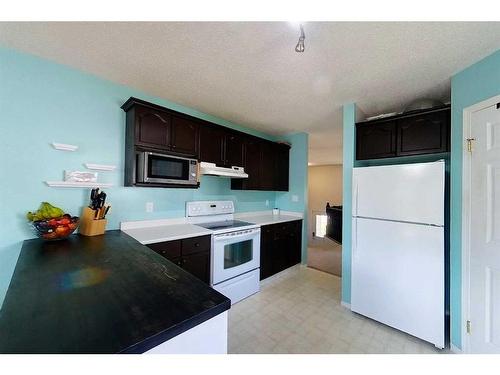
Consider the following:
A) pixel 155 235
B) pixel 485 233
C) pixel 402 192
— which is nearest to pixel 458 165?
pixel 402 192

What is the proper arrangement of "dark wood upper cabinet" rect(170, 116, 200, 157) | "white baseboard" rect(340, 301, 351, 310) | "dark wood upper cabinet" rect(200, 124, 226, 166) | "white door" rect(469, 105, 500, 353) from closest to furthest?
"white door" rect(469, 105, 500, 353) → "dark wood upper cabinet" rect(170, 116, 200, 157) → "white baseboard" rect(340, 301, 351, 310) → "dark wood upper cabinet" rect(200, 124, 226, 166)

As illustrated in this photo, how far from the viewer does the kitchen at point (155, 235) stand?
720 mm

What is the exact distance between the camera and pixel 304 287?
9.53 ft

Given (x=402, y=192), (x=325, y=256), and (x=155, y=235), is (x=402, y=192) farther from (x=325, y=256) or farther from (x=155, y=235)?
(x=325, y=256)

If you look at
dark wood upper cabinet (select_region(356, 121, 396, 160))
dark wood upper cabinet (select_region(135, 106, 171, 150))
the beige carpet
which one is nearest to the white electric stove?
dark wood upper cabinet (select_region(135, 106, 171, 150))

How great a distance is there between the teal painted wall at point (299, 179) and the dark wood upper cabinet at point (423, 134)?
161 centimetres

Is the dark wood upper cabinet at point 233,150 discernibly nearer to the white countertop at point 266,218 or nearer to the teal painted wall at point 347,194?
A: the white countertop at point 266,218

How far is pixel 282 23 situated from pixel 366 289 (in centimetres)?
247

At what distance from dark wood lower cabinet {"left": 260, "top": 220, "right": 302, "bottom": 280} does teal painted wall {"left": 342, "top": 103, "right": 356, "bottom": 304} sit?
98cm

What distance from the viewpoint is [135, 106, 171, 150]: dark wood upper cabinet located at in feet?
6.65

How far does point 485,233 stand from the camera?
60.6 inches

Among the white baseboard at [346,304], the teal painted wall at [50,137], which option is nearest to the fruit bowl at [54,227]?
the teal painted wall at [50,137]

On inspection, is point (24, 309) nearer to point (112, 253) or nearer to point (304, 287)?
point (112, 253)

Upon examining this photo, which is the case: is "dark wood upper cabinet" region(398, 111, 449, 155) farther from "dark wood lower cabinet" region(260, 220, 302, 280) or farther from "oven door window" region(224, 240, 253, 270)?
"oven door window" region(224, 240, 253, 270)
